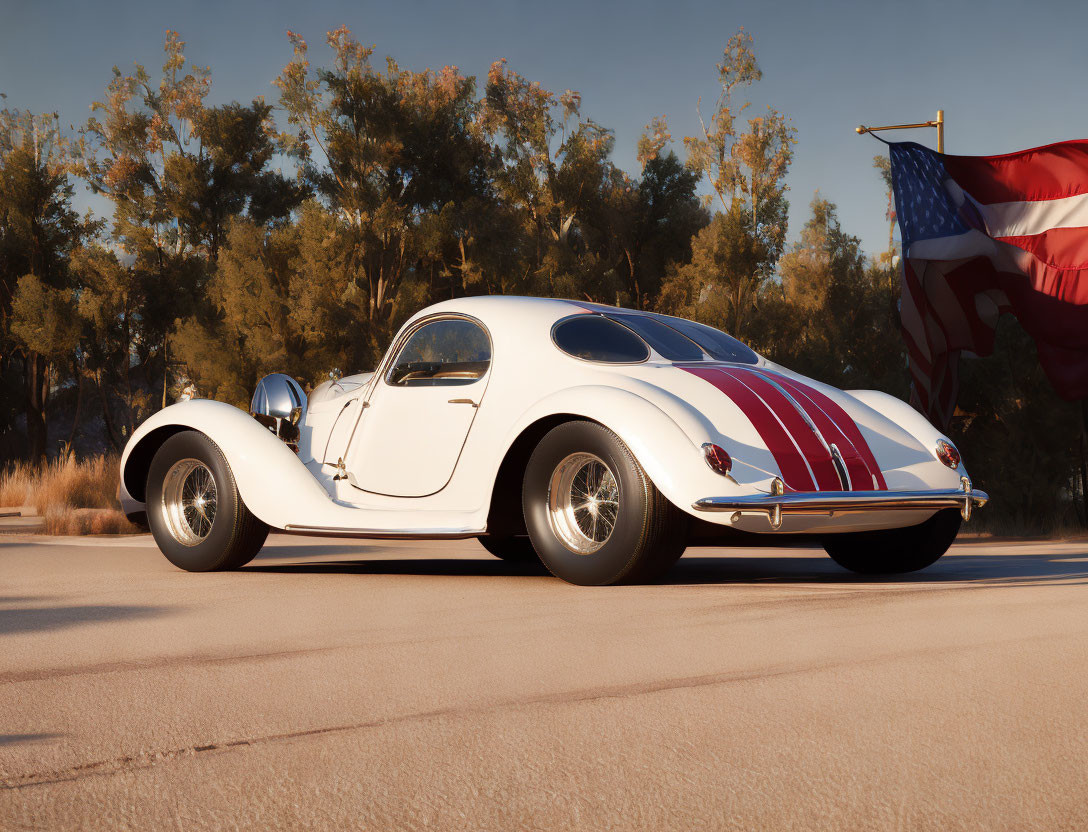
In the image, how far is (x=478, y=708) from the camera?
3223 millimetres

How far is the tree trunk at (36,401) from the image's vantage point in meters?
31.9

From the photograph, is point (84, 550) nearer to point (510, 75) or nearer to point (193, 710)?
point (193, 710)

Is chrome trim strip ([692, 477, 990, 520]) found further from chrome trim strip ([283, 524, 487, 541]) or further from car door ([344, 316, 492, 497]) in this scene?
car door ([344, 316, 492, 497])

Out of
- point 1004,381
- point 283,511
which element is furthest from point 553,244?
point 283,511

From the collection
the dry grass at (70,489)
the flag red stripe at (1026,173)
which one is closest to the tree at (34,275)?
the dry grass at (70,489)

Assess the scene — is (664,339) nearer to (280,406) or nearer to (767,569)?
(767,569)

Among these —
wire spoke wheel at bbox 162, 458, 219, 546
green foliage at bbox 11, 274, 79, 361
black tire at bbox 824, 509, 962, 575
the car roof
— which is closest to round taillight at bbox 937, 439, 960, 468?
black tire at bbox 824, 509, 962, 575

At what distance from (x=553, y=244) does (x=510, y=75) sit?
7.62 metres

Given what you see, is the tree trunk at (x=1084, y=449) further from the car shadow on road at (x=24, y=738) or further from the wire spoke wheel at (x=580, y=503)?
the car shadow on road at (x=24, y=738)

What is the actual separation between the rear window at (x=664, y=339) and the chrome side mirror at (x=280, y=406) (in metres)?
2.39

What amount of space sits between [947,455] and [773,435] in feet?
4.50

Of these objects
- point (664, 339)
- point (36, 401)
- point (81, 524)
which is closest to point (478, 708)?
point (664, 339)

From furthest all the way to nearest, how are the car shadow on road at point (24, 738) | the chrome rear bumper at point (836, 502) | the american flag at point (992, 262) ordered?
the american flag at point (992, 262) < the chrome rear bumper at point (836, 502) < the car shadow on road at point (24, 738)

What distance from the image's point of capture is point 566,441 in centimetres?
621
